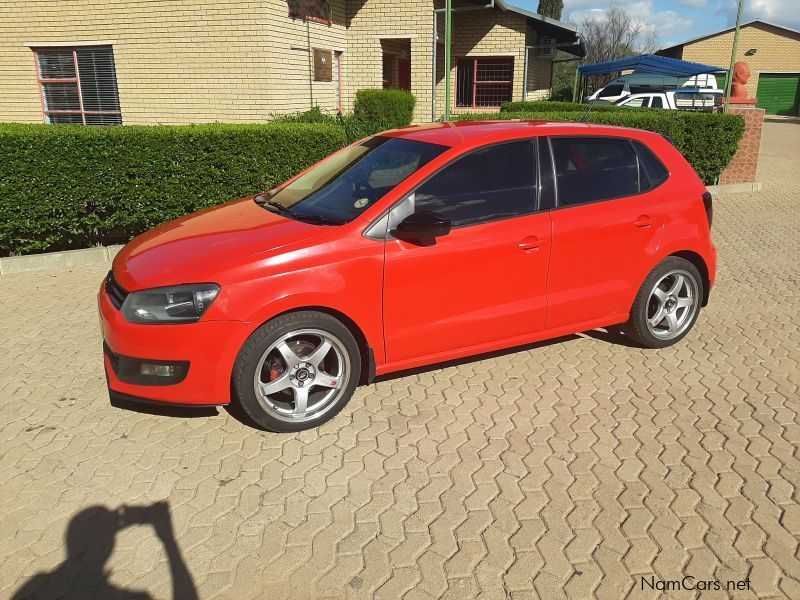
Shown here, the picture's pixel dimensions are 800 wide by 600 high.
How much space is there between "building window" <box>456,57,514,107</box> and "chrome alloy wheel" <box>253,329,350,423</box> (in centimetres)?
1804

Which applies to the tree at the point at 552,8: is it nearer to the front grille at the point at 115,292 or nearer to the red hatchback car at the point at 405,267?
the red hatchback car at the point at 405,267

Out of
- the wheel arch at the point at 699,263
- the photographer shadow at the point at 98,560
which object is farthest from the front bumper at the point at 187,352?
the wheel arch at the point at 699,263

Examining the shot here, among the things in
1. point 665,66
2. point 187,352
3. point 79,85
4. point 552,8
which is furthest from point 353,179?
point 552,8

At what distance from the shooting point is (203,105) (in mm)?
12633

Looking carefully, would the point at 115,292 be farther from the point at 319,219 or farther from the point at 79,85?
the point at 79,85

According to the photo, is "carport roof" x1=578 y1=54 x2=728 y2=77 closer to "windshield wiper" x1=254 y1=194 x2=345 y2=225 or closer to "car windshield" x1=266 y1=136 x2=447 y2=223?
"car windshield" x1=266 y1=136 x2=447 y2=223

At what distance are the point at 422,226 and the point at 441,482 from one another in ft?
4.98

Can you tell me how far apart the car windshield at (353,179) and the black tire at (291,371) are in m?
0.74

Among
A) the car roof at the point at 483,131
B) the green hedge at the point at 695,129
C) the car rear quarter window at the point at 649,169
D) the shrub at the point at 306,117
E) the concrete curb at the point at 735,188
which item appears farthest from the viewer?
the concrete curb at the point at 735,188

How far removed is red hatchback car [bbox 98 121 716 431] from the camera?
382 centimetres

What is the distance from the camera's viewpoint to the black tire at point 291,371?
12.6 feet

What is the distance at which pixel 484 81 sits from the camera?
68.0 feet

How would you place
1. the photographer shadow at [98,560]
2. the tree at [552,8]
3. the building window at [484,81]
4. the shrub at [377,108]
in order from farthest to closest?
the tree at [552,8]
the building window at [484,81]
the shrub at [377,108]
the photographer shadow at [98,560]

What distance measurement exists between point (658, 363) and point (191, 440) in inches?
138
